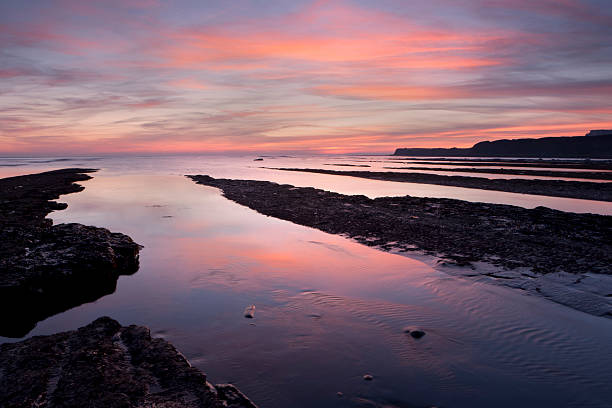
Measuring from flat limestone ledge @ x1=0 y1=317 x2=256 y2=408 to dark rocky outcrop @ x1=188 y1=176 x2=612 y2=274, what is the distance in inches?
337

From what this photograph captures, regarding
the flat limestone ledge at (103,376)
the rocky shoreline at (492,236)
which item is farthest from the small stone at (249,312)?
the rocky shoreline at (492,236)

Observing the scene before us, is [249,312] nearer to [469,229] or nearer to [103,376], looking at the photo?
[103,376]

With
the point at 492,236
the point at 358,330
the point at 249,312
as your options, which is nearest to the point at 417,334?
the point at 358,330

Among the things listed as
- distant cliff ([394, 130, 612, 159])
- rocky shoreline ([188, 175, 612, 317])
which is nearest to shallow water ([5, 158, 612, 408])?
rocky shoreline ([188, 175, 612, 317])

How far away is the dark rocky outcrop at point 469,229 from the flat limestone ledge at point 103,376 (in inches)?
337

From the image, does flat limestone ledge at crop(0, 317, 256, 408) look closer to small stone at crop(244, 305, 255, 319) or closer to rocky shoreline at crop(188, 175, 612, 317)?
small stone at crop(244, 305, 255, 319)

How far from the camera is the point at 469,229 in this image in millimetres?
14914

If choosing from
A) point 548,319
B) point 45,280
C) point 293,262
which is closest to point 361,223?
point 293,262

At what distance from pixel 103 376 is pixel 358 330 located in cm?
424

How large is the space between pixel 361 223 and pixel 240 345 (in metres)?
11.7

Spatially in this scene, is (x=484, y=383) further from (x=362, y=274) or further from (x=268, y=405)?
(x=362, y=274)

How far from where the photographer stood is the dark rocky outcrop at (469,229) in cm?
1073

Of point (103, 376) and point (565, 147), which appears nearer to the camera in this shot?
point (103, 376)

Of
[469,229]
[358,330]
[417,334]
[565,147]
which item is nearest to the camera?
[417,334]
